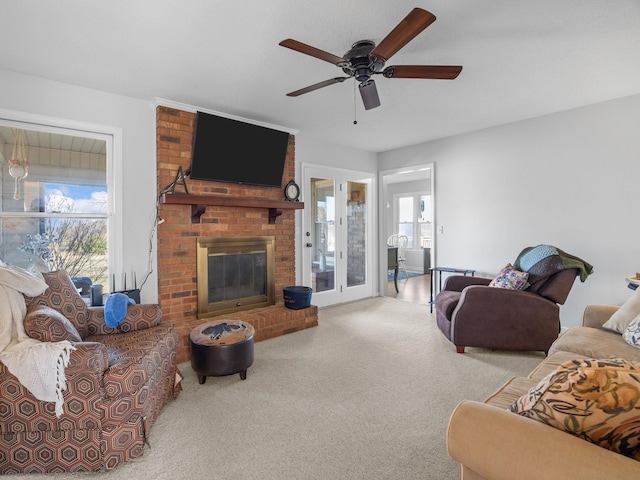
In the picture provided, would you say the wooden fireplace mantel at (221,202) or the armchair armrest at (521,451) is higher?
the wooden fireplace mantel at (221,202)

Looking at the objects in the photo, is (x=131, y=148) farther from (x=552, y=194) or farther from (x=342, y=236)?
(x=552, y=194)

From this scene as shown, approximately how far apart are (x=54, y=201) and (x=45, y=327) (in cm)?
177

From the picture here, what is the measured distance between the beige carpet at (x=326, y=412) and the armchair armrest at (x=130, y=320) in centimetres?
57

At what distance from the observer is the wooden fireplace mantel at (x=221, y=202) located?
10.5 ft

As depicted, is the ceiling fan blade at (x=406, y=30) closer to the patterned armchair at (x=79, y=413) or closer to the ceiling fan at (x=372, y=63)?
the ceiling fan at (x=372, y=63)

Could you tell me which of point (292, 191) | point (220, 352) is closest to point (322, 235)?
point (292, 191)

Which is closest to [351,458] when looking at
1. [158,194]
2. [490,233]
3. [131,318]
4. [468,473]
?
[468,473]

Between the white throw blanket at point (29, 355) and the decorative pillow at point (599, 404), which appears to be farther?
the white throw blanket at point (29, 355)

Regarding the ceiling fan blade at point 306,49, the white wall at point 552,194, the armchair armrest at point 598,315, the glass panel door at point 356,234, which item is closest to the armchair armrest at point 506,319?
the armchair armrest at point 598,315

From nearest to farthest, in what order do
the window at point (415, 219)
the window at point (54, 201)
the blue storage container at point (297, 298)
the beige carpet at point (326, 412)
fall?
the beige carpet at point (326, 412) → the window at point (54, 201) → the blue storage container at point (297, 298) → the window at point (415, 219)

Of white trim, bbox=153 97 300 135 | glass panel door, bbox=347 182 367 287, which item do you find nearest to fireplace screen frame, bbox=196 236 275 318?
white trim, bbox=153 97 300 135

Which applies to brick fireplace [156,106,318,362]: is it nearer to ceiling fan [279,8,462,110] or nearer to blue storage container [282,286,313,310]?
blue storage container [282,286,313,310]

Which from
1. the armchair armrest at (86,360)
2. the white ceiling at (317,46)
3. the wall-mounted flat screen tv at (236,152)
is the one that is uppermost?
the white ceiling at (317,46)

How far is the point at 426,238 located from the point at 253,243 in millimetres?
5891
